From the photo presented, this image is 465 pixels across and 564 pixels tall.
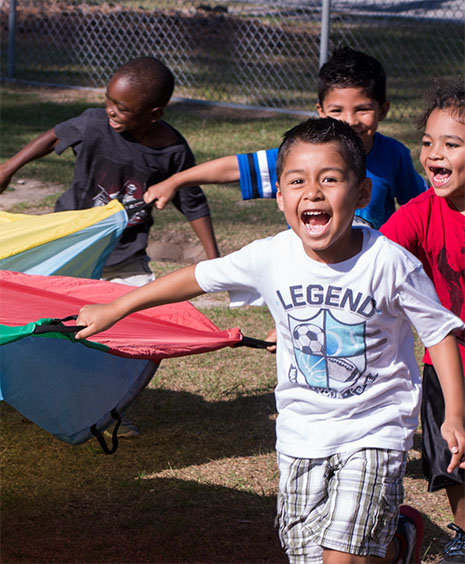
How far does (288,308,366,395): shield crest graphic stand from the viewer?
2293 mm

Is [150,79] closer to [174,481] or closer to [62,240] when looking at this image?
[62,240]

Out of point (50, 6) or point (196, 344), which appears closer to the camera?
point (196, 344)

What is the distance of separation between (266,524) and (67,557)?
2.38 feet

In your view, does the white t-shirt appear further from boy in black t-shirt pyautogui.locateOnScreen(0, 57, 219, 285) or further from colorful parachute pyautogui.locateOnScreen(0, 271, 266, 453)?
boy in black t-shirt pyautogui.locateOnScreen(0, 57, 219, 285)

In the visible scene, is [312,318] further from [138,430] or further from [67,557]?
[138,430]

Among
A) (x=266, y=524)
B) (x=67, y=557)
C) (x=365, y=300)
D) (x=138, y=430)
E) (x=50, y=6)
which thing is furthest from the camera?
(x=50, y=6)

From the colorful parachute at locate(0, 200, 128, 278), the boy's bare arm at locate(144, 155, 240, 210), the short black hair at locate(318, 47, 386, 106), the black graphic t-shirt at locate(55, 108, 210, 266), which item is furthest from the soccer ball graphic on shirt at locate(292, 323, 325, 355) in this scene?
the black graphic t-shirt at locate(55, 108, 210, 266)

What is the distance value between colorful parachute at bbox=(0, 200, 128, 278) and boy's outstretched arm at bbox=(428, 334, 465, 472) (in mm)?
1816

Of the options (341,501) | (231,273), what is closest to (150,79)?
(231,273)

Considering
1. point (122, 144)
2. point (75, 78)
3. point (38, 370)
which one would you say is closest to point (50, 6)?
point (75, 78)

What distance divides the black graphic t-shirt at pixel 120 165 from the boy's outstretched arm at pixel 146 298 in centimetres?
155

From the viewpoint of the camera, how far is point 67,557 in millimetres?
2945

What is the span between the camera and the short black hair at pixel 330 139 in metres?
2.33

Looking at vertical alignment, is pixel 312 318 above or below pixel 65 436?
above
